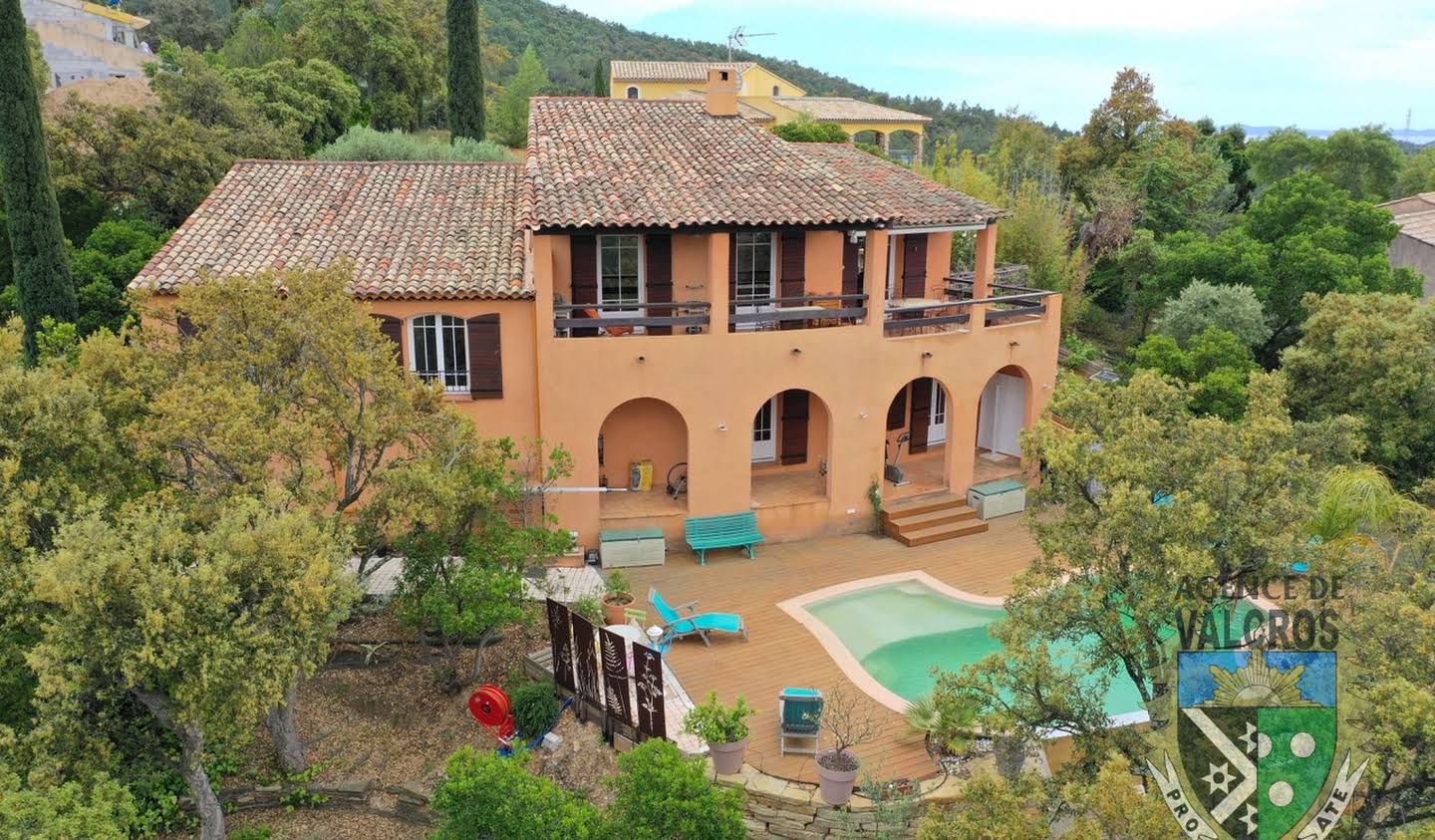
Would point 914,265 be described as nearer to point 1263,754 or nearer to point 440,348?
point 440,348

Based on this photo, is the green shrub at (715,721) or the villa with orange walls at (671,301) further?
the villa with orange walls at (671,301)

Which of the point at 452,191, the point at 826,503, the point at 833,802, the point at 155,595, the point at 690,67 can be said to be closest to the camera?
the point at 155,595

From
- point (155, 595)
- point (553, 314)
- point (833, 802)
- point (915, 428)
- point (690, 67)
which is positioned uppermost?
point (690, 67)

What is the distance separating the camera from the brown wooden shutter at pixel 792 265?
21.8 m

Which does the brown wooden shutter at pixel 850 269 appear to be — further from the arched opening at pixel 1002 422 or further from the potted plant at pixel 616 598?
the potted plant at pixel 616 598

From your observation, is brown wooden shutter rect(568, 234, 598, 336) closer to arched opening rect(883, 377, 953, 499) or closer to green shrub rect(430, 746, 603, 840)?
arched opening rect(883, 377, 953, 499)

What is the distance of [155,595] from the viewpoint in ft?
31.7

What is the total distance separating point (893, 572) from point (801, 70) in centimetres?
9444

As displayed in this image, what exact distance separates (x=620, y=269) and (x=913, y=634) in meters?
9.48

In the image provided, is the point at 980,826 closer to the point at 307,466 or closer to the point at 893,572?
the point at 307,466

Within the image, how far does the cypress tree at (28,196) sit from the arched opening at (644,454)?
1381 centimetres

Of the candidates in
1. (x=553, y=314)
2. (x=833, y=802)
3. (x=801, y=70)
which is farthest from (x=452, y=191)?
(x=801, y=70)

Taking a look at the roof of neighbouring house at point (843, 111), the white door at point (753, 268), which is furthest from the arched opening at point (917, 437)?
the roof of neighbouring house at point (843, 111)

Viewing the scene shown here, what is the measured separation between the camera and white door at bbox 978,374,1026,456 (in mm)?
24188
